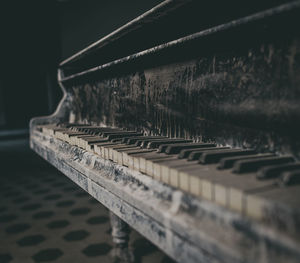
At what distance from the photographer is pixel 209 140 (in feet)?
3.89

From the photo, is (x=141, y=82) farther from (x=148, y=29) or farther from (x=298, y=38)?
(x=298, y=38)

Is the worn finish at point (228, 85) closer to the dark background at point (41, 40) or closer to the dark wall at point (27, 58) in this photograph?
the dark background at point (41, 40)

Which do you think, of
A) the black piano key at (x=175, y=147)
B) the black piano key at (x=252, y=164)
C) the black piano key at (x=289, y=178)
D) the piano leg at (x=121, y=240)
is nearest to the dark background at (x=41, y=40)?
the black piano key at (x=175, y=147)

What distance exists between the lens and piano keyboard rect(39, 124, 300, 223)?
586 mm

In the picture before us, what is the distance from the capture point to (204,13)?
1.29m

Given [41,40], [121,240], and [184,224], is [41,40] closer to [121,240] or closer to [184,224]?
[121,240]

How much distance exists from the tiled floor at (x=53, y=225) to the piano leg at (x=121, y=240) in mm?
167

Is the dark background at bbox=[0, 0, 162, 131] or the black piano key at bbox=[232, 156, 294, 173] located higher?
the dark background at bbox=[0, 0, 162, 131]

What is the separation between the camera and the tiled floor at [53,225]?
2.24 m

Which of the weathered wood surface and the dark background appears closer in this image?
the weathered wood surface

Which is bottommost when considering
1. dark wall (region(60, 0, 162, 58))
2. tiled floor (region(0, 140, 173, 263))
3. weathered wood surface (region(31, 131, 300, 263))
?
tiled floor (region(0, 140, 173, 263))

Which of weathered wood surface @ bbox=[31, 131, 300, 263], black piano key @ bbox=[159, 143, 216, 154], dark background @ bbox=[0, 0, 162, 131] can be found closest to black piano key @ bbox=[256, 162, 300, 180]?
weathered wood surface @ bbox=[31, 131, 300, 263]

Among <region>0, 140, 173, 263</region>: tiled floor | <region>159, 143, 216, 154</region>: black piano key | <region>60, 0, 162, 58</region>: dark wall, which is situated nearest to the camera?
<region>159, 143, 216, 154</region>: black piano key

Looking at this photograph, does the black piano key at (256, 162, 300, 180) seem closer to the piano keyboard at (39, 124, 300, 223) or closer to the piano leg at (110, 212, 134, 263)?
the piano keyboard at (39, 124, 300, 223)
